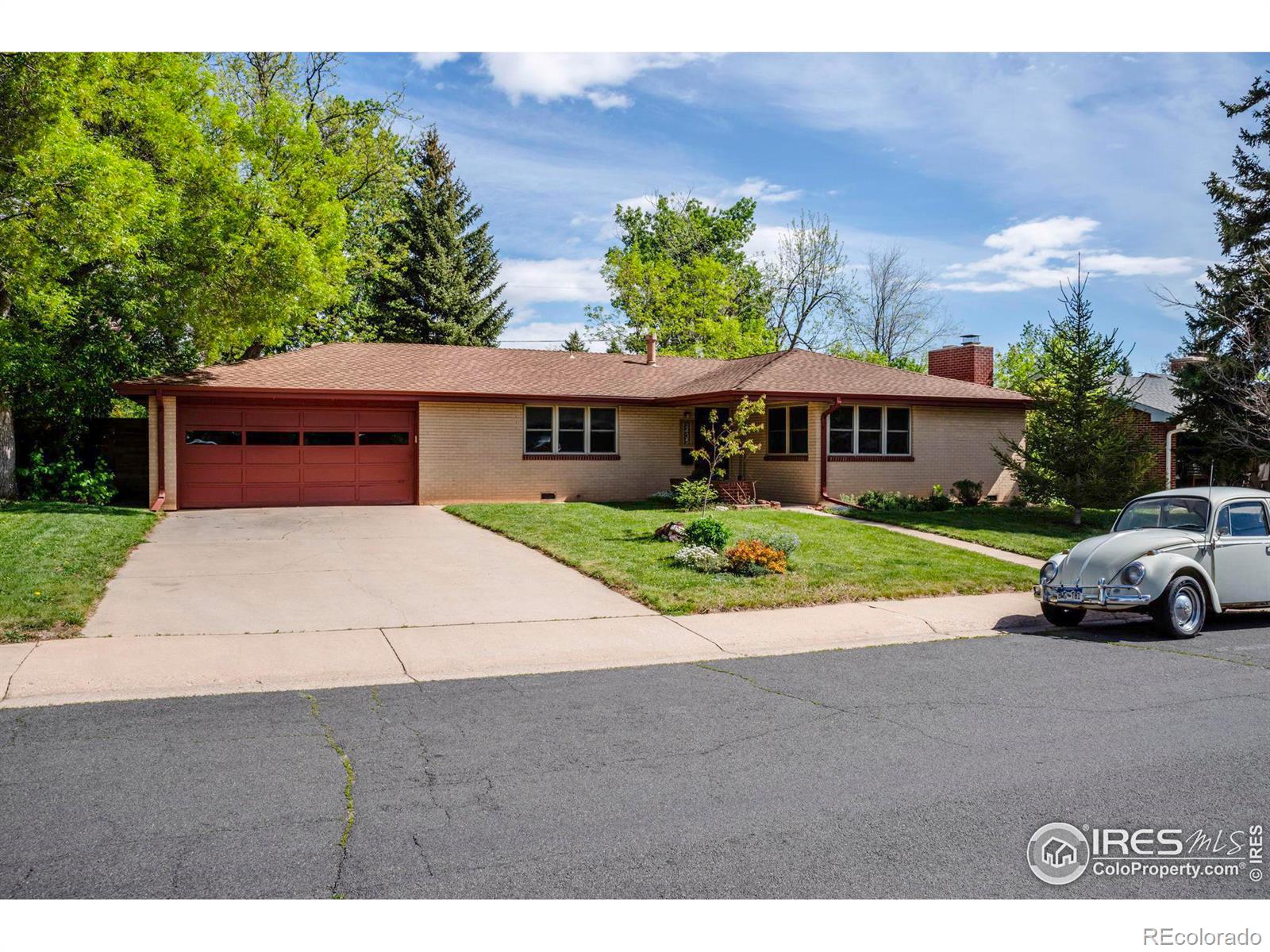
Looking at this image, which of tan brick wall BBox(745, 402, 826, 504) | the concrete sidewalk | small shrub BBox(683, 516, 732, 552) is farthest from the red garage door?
the concrete sidewalk

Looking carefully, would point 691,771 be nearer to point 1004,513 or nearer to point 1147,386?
point 1004,513

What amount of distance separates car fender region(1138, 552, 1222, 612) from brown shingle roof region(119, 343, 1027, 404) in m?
12.8

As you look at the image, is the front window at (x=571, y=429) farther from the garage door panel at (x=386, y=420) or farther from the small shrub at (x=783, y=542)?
the small shrub at (x=783, y=542)

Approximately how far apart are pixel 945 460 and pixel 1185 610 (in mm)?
15326

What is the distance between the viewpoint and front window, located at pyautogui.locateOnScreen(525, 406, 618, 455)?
24.4m

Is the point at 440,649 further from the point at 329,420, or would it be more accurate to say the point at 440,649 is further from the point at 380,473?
the point at 329,420

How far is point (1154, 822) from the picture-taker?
4625 millimetres

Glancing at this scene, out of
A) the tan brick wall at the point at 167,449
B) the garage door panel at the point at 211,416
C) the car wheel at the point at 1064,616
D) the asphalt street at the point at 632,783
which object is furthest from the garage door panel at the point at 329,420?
the car wheel at the point at 1064,616

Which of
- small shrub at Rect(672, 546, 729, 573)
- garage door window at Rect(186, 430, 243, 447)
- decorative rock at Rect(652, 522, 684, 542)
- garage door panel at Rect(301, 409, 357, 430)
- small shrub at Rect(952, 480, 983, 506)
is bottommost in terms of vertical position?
small shrub at Rect(672, 546, 729, 573)

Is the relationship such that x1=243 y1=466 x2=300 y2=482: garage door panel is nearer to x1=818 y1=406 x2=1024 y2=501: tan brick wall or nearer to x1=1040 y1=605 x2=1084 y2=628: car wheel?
x1=818 y1=406 x2=1024 y2=501: tan brick wall

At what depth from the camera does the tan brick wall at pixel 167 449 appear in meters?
21.2

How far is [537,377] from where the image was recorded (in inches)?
1001

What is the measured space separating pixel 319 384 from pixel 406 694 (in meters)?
16.4

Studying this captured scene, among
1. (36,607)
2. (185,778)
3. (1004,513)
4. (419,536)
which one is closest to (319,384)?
(419,536)
